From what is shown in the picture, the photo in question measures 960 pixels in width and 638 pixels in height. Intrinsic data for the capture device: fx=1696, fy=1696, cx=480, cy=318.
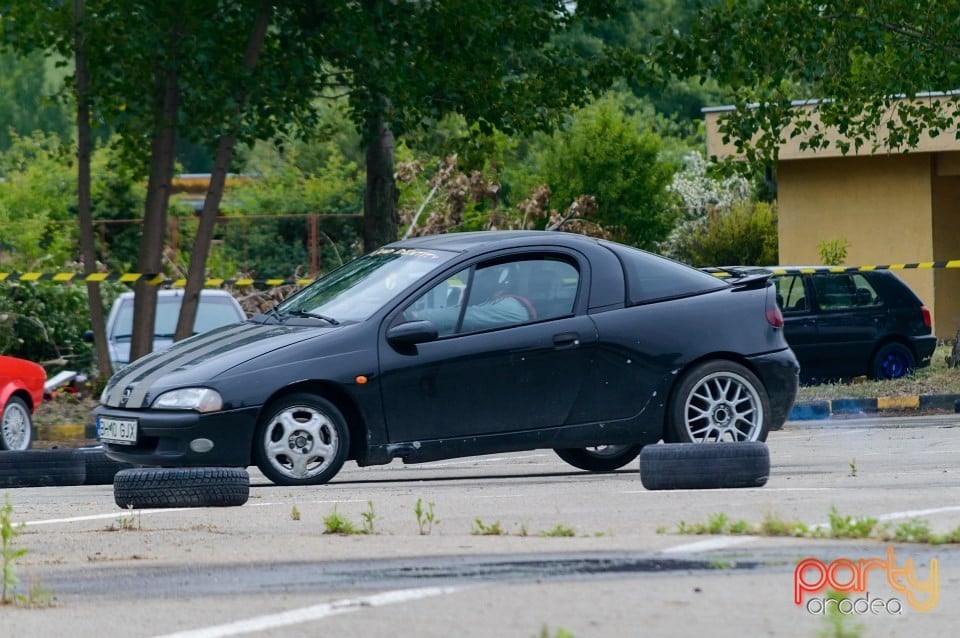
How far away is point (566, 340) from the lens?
10305 mm

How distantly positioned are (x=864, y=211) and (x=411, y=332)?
2199 cm

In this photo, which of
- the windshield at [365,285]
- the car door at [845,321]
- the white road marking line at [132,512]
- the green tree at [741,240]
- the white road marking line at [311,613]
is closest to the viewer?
the white road marking line at [311,613]

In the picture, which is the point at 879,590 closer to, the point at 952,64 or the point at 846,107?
the point at 952,64

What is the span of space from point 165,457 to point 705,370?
3.34 metres

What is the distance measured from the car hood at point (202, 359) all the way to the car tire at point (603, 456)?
2090 millimetres

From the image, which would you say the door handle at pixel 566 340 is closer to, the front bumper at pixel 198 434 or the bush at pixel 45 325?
the front bumper at pixel 198 434

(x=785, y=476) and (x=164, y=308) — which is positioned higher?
(x=164, y=308)

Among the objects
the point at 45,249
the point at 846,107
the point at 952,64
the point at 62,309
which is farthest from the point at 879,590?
the point at 45,249

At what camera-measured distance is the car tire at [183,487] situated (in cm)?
879

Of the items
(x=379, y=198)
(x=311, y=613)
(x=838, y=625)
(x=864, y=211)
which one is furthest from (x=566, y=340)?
(x=864, y=211)

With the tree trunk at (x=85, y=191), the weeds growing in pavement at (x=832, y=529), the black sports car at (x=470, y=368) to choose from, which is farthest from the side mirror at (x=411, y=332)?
the tree trunk at (x=85, y=191)

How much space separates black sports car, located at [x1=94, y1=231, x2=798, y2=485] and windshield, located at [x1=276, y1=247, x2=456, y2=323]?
0.02 meters

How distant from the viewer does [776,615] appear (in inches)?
196

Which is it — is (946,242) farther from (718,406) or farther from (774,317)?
(718,406)
